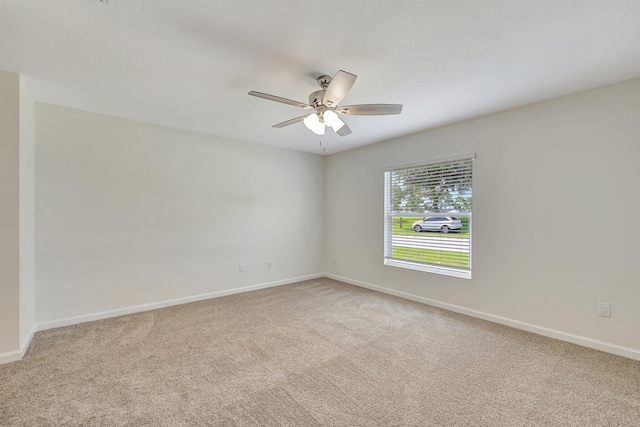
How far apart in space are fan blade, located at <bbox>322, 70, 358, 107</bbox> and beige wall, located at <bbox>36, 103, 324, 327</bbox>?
8.21 ft

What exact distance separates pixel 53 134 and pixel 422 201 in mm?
4439

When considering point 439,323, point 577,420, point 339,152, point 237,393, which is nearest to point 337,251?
point 339,152

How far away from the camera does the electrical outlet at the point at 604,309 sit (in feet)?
7.97

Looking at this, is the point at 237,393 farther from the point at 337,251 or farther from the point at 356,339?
the point at 337,251

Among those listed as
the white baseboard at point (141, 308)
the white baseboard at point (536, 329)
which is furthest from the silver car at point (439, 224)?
the white baseboard at point (141, 308)

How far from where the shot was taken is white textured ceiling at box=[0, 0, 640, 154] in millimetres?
1565

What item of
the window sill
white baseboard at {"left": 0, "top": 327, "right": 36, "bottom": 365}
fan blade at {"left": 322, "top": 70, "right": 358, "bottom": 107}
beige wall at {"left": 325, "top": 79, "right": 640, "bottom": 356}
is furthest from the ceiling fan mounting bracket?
white baseboard at {"left": 0, "top": 327, "right": 36, "bottom": 365}

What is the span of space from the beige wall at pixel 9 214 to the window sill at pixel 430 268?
409cm

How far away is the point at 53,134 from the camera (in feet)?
9.66

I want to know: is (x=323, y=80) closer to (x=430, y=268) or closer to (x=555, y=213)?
(x=555, y=213)

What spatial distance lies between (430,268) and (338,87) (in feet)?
9.28

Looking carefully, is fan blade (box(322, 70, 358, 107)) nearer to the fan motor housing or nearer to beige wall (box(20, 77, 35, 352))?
the fan motor housing

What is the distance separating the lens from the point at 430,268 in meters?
3.78

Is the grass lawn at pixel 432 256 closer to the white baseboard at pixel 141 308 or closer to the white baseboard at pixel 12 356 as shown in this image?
the white baseboard at pixel 141 308
